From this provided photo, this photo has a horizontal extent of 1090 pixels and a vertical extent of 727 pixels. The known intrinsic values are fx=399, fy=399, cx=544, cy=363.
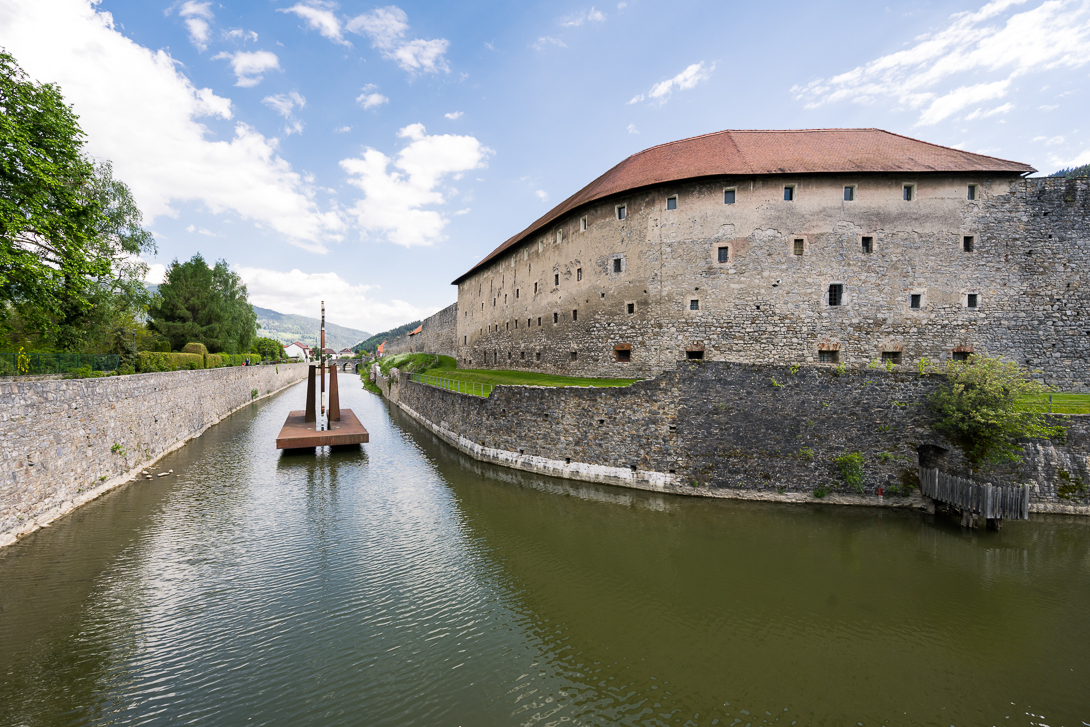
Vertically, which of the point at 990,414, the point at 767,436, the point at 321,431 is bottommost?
the point at 321,431

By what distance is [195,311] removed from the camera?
33688mm

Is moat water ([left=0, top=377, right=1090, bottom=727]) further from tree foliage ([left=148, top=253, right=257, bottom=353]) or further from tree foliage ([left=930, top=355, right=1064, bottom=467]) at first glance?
tree foliage ([left=148, top=253, right=257, bottom=353])

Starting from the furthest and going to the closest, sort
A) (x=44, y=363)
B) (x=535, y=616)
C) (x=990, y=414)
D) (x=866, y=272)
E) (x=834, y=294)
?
(x=834, y=294)
(x=866, y=272)
(x=44, y=363)
(x=990, y=414)
(x=535, y=616)

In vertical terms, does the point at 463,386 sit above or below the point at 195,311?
below

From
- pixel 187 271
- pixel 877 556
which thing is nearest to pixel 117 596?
pixel 877 556

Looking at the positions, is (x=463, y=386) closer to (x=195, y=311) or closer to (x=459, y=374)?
(x=459, y=374)

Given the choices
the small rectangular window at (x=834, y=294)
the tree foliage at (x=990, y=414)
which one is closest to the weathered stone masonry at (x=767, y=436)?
the tree foliage at (x=990, y=414)

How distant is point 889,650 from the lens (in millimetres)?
5824

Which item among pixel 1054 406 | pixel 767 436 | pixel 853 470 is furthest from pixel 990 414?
pixel 767 436

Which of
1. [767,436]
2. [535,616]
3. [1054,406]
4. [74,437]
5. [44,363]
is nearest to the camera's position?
[535,616]

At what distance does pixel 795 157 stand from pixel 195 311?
44145mm

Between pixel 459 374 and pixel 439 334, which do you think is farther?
pixel 439 334

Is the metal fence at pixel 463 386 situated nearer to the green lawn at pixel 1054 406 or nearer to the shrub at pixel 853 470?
the shrub at pixel 853 470

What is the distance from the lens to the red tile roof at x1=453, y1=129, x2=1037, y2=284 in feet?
57.6
